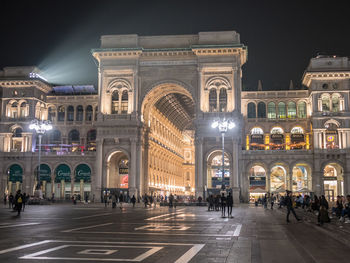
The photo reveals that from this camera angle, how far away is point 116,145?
63969mm

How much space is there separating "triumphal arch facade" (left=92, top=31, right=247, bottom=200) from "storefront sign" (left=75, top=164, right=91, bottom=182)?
18.5 feet

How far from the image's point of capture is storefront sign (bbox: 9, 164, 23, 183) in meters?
71.2

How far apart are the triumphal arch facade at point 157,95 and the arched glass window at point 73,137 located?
13.1 meters

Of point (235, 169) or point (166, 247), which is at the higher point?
point (235, 169)

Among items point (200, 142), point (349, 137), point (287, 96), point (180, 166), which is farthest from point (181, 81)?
point (180, 166)

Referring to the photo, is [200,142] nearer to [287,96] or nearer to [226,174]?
[226,174]

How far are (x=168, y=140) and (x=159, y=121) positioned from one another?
416 inches

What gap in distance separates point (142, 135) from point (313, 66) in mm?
30089

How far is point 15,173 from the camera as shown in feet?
234

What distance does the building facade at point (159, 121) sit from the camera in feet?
206

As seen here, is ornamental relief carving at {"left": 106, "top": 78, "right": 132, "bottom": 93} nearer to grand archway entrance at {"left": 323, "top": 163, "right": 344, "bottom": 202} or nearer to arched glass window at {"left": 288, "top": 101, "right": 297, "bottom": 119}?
arched glass window at {"left": 288, "top": 101, "right": 297, "bottom": 119}

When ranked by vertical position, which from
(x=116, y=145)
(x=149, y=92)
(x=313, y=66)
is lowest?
(x=116, y=145)

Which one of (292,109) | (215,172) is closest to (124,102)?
(215,172)

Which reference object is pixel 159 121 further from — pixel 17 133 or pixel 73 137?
pixel 17 133
